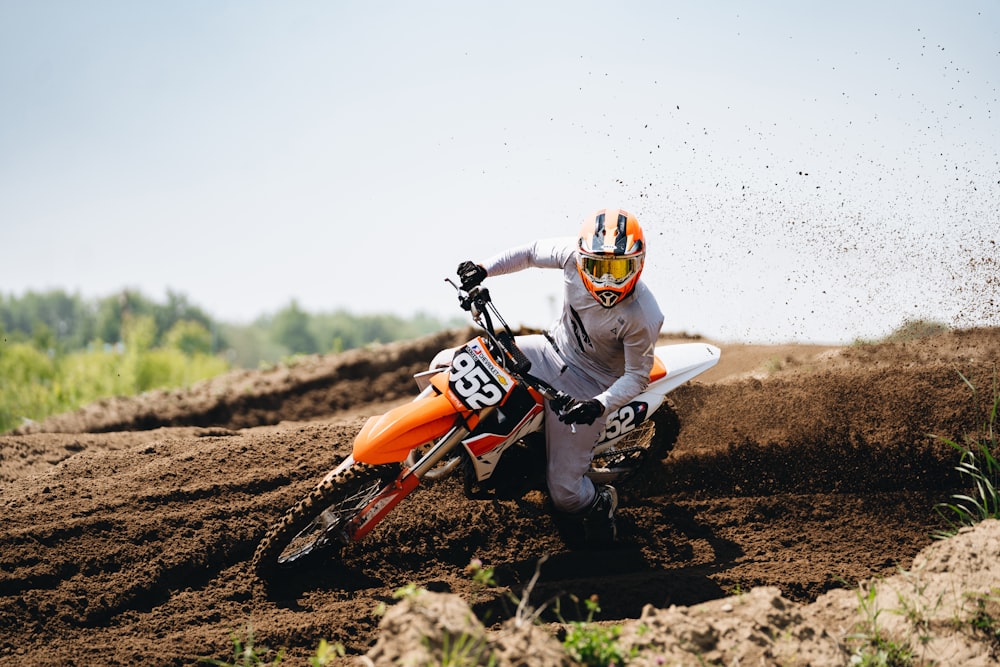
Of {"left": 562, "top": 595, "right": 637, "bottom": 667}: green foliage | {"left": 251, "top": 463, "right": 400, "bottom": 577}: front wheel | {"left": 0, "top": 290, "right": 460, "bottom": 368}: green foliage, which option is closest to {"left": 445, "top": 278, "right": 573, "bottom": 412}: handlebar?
{"left": 251, "top": 463, "right": 400, "bottom": 577}: front wheel

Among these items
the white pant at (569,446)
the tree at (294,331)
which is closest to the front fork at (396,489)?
the white pant at (569,446)

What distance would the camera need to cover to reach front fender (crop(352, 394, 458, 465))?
5.18 m

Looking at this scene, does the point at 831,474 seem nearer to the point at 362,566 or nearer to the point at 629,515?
the point at 629,515

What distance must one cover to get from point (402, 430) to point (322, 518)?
828 mm

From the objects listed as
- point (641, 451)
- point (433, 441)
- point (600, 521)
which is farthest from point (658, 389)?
point (433, 441)

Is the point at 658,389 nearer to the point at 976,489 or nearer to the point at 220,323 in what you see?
the point at 976,489

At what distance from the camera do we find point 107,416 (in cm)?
1087

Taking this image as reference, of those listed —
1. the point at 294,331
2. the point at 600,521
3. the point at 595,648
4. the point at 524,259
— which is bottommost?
the point at 294,331

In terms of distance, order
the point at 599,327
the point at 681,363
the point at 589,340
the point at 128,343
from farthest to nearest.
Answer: the point at 128,343, the point at 681,363, the point at 589,340, the point at 599,327

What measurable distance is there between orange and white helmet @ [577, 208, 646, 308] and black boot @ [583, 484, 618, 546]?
1.49 meters

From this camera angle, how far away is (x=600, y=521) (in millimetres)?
6023

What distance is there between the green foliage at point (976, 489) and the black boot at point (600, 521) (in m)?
2.24

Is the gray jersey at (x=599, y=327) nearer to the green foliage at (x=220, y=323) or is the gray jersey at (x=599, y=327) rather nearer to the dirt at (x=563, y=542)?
the dirt at (x=563, y=542)

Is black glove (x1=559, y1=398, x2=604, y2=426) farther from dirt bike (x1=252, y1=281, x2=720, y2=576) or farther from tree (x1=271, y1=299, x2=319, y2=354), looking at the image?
tree (x1=271, y1=299, x2=319, y2=354)
